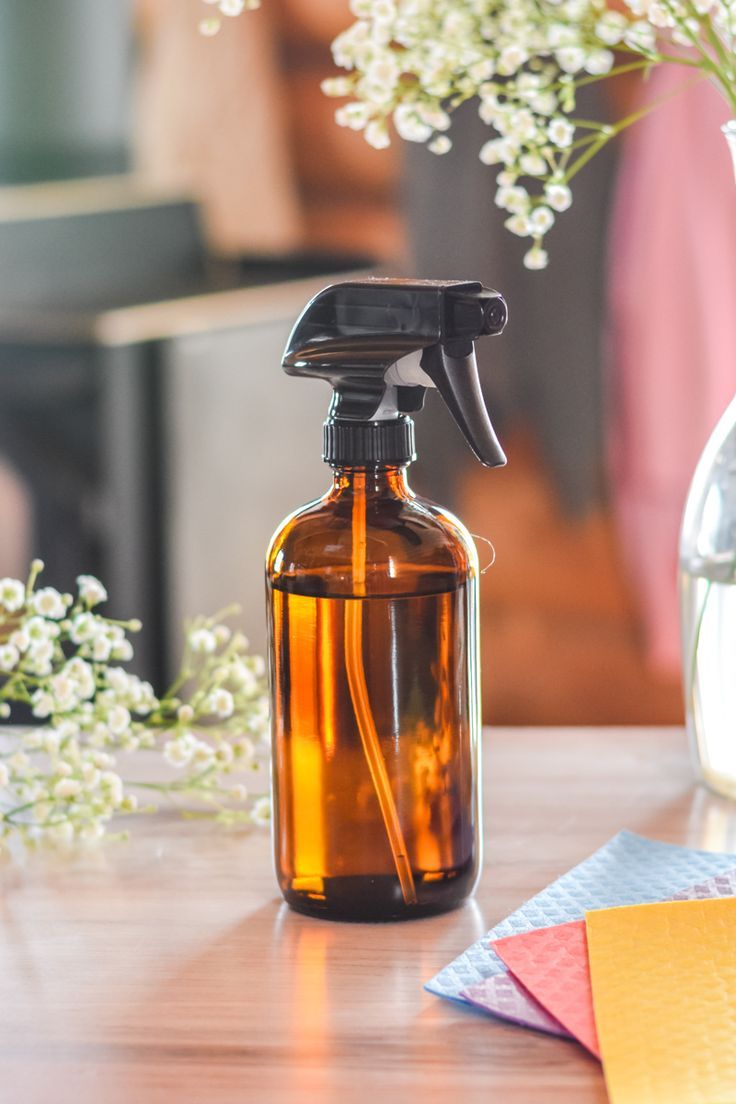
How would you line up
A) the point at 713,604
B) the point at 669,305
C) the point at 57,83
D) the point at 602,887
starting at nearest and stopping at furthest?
1. the point at 602,887
2. the point at 713,604
3. the point at 669,305
4. the point at 57,83

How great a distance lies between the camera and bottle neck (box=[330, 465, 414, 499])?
604 millimetres

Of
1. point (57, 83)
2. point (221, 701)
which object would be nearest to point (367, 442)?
point (221, 701)

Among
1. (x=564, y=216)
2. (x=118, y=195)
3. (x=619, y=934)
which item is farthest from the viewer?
(x=118, y=195)

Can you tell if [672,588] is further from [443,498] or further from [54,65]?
[54,65]

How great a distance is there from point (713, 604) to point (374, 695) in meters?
0.23

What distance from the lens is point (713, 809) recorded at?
74 centimetres

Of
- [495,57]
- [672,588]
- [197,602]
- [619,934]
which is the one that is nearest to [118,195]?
[197,602]

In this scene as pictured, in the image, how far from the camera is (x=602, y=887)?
630 mm

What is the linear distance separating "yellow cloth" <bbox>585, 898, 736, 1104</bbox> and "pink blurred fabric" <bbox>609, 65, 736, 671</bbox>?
126 centimetres

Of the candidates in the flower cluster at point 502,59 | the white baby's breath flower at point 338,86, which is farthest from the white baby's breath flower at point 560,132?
the white baby's breath flower at point 338,86

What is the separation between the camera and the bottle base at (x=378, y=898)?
61 cm

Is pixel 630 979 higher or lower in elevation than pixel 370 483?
lower

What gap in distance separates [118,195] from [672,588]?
97cm

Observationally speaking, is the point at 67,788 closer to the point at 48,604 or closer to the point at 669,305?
the point at 48,604
